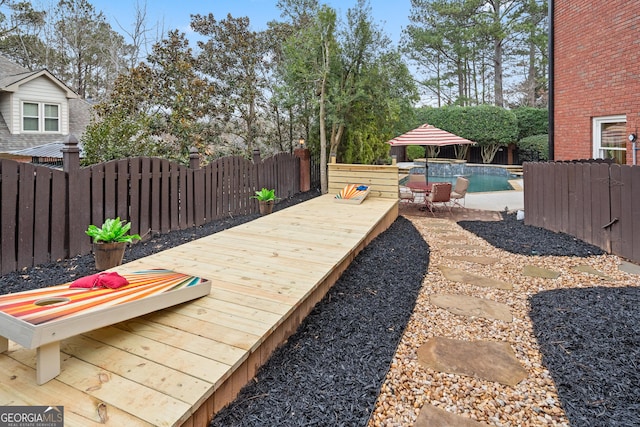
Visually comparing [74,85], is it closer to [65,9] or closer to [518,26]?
[65,9]

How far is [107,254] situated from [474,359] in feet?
11.0

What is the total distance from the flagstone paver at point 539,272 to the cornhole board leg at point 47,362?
4.04 meters

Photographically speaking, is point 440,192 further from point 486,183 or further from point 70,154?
point 486,183

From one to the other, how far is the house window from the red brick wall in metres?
0.11

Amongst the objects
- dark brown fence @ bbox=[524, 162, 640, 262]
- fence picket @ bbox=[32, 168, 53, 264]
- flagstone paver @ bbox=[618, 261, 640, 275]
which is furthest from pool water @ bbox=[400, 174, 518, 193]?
fence picket @ bbox=[32, 168, 53, 264]

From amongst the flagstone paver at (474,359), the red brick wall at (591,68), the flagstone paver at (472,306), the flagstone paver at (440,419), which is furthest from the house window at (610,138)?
the flagstone paver at (440,419)

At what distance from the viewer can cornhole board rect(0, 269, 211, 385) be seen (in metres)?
1.57

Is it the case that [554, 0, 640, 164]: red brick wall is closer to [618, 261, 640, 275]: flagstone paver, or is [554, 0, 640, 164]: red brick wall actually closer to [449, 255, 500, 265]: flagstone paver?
[618, 261, 640, 275]: flagstone paver

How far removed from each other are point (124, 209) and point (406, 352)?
13.0ft

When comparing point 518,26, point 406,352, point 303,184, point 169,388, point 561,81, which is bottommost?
point 406,352

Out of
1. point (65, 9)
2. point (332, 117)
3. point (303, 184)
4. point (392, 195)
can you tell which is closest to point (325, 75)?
point (332, 117)

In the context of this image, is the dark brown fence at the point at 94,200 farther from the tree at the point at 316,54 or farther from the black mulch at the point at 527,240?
the black mulch at the point at 527,240

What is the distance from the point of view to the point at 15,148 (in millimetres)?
11523

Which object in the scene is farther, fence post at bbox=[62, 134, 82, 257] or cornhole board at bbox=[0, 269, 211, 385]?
fence post at bbox=[62, 134, 82, 257]
